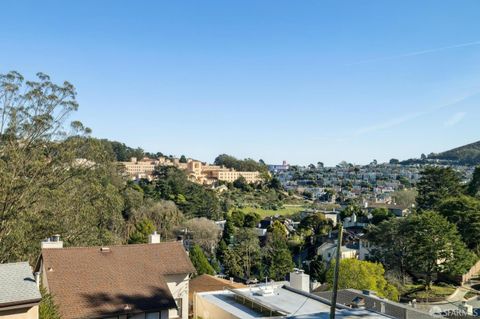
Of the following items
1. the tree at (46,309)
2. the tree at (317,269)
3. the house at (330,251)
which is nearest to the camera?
the tree at (46,309)

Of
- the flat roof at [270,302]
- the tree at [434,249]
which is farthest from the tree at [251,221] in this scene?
the flat roof at [270,302]

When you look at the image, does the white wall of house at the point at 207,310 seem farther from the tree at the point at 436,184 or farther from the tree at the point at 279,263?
the tree at the point at 436,184

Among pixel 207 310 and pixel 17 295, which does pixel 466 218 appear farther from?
pixel 17 295

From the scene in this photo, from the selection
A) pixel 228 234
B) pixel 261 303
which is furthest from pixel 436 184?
pixel 261 303

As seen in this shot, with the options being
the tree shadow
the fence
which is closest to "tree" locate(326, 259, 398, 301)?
the fence

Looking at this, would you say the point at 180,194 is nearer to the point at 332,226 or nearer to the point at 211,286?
the point at 332,226

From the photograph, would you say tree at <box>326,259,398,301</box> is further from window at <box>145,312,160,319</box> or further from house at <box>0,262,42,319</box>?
house at <box>0,262,42,319</box>
